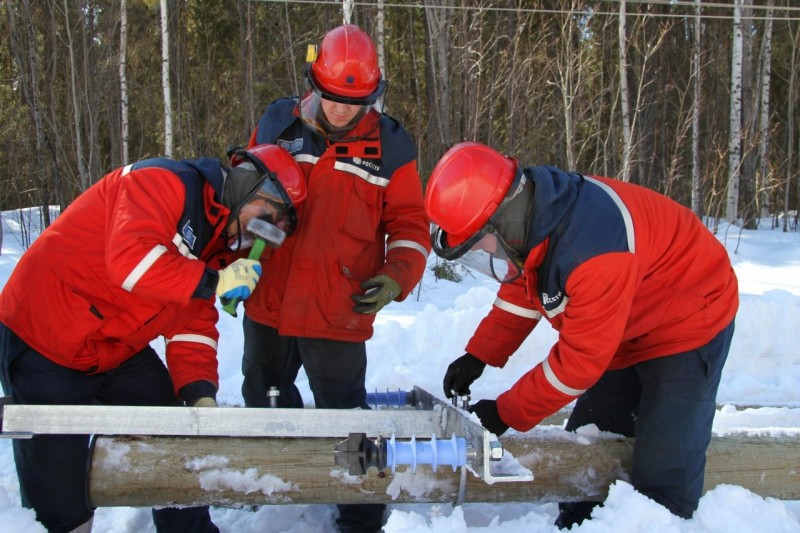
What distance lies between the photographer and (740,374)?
510 centimetres

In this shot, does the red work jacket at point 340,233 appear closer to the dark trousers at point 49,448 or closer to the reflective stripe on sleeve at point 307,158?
the reflective stripe on sleeve at point 307,158

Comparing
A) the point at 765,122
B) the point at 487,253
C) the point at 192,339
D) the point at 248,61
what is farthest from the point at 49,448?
the point at 765,122

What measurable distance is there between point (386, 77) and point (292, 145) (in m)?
11.5

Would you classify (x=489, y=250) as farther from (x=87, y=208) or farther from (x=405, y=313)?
(x=405, y=313)

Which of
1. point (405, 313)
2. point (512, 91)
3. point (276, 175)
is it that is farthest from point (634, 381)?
point (512, 91)

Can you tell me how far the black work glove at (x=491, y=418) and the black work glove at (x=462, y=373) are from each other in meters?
0.31

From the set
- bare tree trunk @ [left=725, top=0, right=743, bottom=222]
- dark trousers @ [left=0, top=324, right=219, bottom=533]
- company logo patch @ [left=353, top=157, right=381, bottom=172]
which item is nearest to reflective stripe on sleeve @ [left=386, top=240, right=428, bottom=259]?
company logo patch @ [left=353, top=157, right=381, bottom=172]

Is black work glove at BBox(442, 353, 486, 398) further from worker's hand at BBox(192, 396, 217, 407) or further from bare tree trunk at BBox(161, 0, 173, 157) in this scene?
bare tree trunk at BBox(161, 0, 173, 157)

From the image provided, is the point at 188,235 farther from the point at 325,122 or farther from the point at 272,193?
the point at 325,122

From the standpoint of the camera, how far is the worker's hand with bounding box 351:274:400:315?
2.93 m

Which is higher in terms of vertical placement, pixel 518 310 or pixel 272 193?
pixel 272 193

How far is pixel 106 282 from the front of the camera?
2.56m

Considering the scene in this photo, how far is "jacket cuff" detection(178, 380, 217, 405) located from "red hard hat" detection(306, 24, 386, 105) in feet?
4.35

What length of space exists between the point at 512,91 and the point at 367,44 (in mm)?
8091
